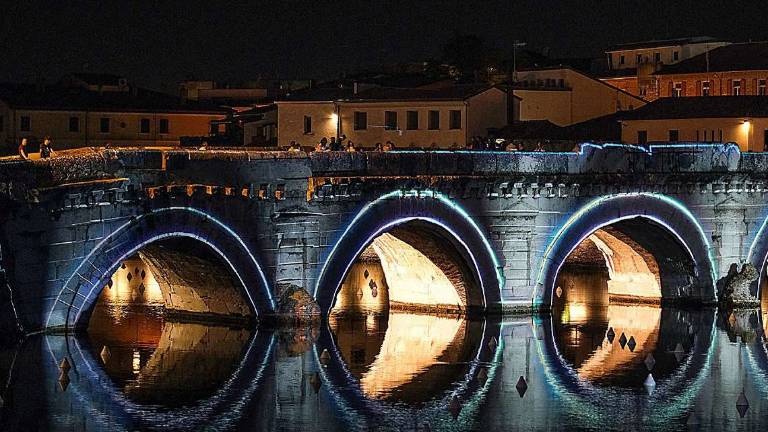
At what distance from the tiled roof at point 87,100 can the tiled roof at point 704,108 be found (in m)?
26.1

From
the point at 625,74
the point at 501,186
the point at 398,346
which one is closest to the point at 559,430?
the point at 398,346

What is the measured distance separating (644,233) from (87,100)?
148 feet

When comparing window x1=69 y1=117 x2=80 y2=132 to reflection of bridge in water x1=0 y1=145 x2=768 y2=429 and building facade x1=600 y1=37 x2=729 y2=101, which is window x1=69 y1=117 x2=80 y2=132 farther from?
reflection of bridge in water x1=0 y1=145 x2=768 y2=429

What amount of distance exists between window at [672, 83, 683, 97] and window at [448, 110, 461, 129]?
61.7 feet

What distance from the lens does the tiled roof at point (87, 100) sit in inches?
3780

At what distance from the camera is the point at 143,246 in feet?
153

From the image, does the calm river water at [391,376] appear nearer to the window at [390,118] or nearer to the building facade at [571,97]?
the window at [390,118]

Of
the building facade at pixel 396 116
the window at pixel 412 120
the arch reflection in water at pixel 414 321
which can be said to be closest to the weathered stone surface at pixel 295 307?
the arch reflection in water at pixel 414 321

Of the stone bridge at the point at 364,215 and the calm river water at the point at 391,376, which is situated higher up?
the stone bridge at the point at 364,215

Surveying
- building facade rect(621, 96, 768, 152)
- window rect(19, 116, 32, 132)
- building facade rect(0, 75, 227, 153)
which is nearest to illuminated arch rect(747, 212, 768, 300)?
building facade rect(621, 96, 768, 152)

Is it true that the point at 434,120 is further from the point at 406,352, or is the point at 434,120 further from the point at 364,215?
the point at 406,352

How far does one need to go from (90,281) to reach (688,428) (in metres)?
14.2

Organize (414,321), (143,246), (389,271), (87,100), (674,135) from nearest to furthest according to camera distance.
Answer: (143,246)
(414,321)
(389,271)
(674,135)
(87,100)

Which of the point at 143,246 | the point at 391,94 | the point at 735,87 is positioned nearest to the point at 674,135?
the point at 391,94
